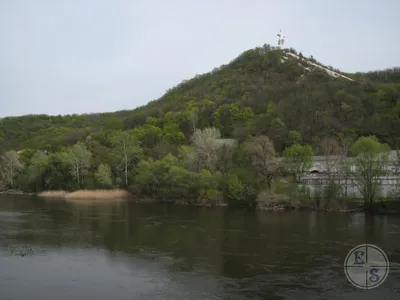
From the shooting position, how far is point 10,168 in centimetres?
7769

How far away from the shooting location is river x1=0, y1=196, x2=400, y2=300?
17.0 m

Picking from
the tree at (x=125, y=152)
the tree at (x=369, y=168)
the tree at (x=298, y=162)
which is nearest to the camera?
the tree at (x=369, y=168)

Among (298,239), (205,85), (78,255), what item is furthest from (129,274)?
(205,85)

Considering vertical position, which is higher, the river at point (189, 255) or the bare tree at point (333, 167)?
the bare tree at point (333, 167)

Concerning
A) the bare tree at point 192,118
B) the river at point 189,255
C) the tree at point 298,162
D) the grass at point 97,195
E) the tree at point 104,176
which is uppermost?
the bare tree at point 192,118

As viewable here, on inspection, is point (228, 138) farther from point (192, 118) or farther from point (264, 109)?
point (192, 118)

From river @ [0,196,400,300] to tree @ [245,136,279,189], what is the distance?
6510mm

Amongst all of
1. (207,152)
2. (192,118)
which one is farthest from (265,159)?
(192,118)

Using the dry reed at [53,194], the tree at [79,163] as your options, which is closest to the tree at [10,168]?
the dry reed at [53,194]

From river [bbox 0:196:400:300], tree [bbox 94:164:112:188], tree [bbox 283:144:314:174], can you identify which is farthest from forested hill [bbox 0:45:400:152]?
river [bbox 0:196:400:300]

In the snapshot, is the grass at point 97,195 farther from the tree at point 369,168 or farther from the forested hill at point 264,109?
the tree at point 369,168

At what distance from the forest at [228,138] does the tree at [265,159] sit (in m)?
0.12

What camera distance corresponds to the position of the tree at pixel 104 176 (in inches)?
2402

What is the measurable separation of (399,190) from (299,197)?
9962mm
